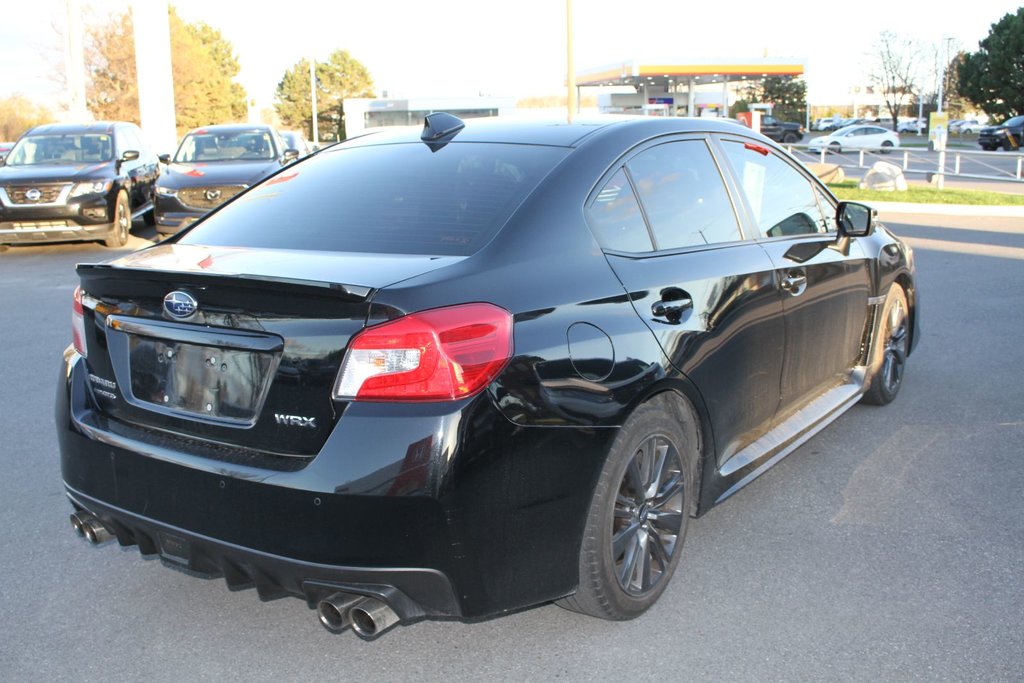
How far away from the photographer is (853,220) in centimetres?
504

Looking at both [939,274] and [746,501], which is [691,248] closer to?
[746,501]

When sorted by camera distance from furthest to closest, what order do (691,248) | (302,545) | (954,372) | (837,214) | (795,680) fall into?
(954,372), (837,214), (691,248), (795,680), (302,545)

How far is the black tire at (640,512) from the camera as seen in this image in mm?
3145

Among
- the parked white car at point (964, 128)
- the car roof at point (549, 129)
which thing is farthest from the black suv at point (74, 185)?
the parked white car at point (964, 128)

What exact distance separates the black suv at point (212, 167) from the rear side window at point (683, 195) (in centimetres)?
892

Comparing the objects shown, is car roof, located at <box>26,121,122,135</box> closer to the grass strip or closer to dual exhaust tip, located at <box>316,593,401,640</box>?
the grass strip

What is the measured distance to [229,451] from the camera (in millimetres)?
2904

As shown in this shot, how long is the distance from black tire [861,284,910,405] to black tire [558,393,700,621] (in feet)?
7.98

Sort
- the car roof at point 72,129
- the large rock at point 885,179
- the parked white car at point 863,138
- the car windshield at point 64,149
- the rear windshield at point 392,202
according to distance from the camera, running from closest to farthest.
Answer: the rear windshield at point 392,202, the car windshield at point 64,149, the car roof at point 72,129, the large rock at point 885,179, the parked white car at point 863,138

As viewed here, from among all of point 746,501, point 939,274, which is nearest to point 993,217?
point 939,274

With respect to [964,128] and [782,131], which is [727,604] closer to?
[782,131]

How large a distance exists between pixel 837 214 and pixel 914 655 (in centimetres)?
251

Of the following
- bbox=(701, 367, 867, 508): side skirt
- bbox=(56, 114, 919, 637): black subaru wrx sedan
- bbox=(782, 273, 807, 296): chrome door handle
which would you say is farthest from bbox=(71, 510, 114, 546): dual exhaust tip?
bbox=(782, 273, 807, 296): chrome door handle

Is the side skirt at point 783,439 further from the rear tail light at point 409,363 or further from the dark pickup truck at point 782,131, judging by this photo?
the dark pickup truck at point 782,131
